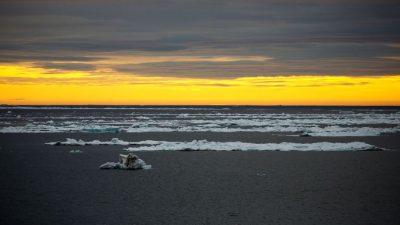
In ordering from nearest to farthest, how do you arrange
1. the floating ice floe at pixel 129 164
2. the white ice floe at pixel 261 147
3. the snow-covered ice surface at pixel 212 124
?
the floating ice floe at pixel 129 164 → the white ice floe at pixel 261 147 → the snow-covered ice surface at pixel 212 124

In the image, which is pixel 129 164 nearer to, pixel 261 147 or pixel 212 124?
pixel 261 147

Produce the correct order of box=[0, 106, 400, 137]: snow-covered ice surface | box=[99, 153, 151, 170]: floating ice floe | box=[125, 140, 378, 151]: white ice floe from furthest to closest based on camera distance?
1. box=[0, 106, 400, 137]: snow-covered ice surface
2. box=[125, 140, 378, 151]: white ice floe
3. box=[99, 153, 151, 170]: floating ice floe

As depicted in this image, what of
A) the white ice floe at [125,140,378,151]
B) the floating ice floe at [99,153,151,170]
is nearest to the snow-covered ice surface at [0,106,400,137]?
the white ice floe at [125,140,378,151]

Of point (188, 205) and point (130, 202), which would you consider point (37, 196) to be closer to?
point (130, 202)

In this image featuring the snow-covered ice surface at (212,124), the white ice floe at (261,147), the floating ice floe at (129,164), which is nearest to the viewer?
the floating ice floe at (129,164)

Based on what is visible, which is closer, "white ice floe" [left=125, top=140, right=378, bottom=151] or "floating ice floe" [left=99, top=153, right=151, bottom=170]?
"floating ice floe" [left=99, top=153, right=151, bottom=170]

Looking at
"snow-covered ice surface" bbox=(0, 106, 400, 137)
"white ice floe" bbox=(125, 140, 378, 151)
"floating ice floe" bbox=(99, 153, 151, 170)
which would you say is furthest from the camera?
"snow-covered ice surface" bbox=(0, 106, 400, 137)

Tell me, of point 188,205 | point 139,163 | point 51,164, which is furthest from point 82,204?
point 51,164

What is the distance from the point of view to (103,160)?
2000 centimetres

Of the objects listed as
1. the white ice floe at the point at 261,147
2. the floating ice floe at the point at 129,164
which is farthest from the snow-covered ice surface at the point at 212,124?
the floating ice floe at the point at 129,164

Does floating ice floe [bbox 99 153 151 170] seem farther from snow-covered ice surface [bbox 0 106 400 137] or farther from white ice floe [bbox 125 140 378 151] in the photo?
snow-covered ice surface [bbox 0 106 400 137]

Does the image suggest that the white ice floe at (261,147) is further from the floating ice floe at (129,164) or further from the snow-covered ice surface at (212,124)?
the snow-covered ice surface at (212,124)

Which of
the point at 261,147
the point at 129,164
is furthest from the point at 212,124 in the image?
the point at 129,164

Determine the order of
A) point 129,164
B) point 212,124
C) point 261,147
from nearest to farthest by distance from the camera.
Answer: point 129,164
point 261,147
point 212,124
